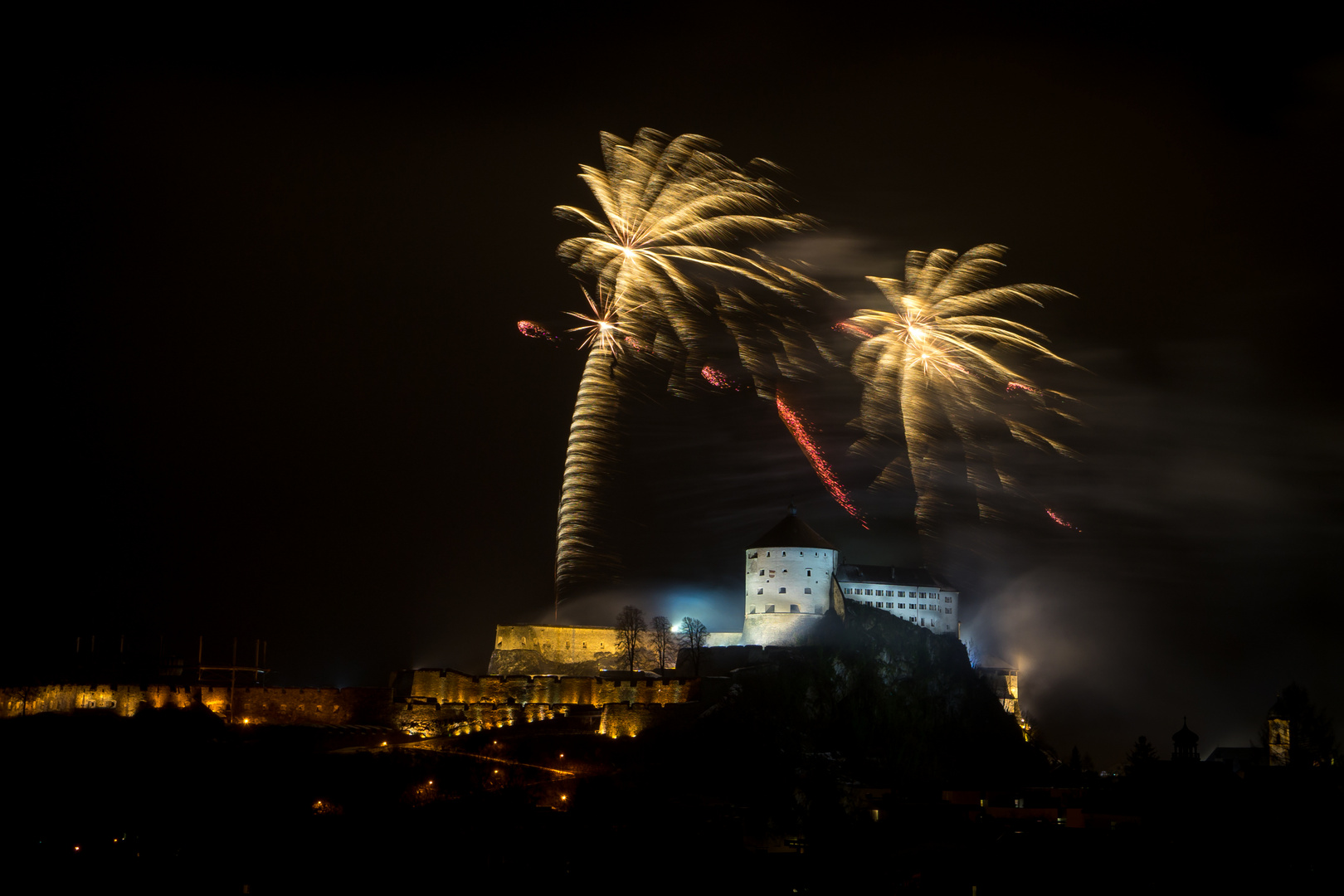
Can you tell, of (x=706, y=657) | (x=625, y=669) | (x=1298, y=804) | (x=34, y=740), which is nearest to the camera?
(x=34, y=740)

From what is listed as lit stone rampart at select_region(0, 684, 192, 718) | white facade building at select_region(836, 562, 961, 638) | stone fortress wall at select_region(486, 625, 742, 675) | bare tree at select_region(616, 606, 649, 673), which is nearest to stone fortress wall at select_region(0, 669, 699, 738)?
lit stone rampart at select_region(0, 684, 192, 718)

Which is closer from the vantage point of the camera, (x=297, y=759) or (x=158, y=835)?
(x=158, y=835)

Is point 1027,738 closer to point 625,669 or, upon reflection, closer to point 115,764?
point 625,669

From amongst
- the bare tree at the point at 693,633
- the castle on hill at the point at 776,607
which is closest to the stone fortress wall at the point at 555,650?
the castle on hill at the point at 776,607

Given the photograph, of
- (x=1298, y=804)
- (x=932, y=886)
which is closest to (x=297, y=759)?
(x=932, y=886)

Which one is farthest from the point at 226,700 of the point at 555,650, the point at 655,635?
the point at 655,635

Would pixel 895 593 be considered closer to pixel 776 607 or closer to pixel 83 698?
pixel 776 607

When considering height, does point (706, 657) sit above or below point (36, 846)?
above
